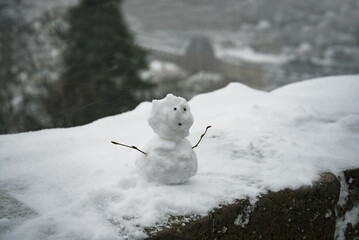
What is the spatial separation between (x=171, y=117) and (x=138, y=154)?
51cm

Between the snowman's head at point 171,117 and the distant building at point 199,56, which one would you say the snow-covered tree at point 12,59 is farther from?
the snowman's head at point 171,117

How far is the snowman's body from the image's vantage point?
2.10 metres

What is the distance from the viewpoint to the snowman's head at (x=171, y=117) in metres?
2.09

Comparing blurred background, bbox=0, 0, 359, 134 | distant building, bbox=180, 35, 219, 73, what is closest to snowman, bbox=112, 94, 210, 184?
blurred background, bbox=0, 0, 359, 134

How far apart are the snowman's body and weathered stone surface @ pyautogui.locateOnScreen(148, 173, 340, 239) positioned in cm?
36

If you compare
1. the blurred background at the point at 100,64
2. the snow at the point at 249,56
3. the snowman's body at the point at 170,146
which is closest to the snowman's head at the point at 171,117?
the snowman's body at the point at 170,146

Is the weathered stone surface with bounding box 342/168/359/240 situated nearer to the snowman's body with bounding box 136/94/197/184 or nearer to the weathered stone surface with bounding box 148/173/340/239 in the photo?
the weathered stone surface with bounding box 148/173/340/239

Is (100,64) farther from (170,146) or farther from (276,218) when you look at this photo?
(276,218)

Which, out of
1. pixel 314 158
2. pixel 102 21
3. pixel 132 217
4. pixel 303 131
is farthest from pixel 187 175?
pixel 102 21

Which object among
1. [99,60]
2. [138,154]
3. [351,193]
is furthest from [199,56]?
[138,154]

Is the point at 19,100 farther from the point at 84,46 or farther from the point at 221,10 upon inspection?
the point at 221,10

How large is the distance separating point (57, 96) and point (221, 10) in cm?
950

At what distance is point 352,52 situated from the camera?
42.9 ft

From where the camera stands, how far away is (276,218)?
7.69ft
